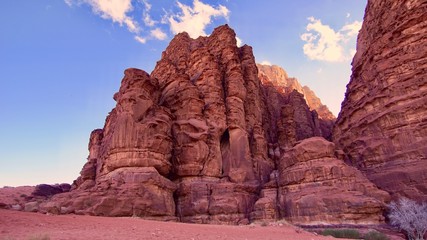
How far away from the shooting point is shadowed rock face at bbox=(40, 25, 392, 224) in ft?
77.7

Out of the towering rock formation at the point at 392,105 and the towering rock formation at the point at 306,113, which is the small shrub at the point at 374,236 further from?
the towering rock formation at the point at 306,113

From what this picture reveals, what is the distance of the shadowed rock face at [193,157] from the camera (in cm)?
2367

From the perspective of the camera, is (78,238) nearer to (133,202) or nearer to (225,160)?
(133,202)

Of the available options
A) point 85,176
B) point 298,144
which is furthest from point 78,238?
point 85,176

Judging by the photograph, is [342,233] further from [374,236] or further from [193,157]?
[193,157]

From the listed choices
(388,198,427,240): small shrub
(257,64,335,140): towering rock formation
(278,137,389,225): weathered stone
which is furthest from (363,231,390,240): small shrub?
(257,64,335,140): towering rock formation

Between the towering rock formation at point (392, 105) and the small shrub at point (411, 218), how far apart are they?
2585mm

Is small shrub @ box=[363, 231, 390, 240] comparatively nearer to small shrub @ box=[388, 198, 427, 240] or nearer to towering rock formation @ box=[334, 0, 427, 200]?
small shrub @ box=[388, 198, 427, 240]

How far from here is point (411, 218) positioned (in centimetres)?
1942

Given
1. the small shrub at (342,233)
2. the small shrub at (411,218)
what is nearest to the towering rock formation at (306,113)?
the small shrub at (411,218)

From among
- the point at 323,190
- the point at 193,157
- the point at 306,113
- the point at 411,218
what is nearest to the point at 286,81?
the point at 306,113

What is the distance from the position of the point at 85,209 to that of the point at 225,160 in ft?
59.1

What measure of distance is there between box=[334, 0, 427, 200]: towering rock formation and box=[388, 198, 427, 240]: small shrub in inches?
102

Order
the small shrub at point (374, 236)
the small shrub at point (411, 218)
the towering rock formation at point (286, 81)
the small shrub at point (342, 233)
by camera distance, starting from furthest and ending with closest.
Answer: the towering rock formation at point (286, 81), the small shrub at point (411, 218), the small shrub at point (342, 233), the small shrub at point (374, 236)
